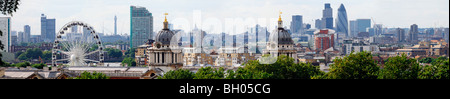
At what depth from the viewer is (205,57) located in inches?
5979

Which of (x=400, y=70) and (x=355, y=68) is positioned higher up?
(x=355, y=68)

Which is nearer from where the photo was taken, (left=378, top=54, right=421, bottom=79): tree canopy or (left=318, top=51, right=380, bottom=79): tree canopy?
(left=378, top=54, right=421, bottom=79): tree canopy

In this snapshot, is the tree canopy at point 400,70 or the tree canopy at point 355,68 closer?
the tree canopy at point 400,70

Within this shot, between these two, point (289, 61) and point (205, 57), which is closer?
point (289, 61)

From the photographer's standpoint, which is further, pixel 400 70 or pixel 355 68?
pixel 355 68
